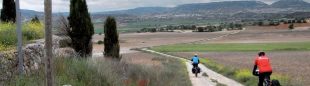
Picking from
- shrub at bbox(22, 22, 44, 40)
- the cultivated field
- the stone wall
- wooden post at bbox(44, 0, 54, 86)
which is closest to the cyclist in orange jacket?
the cultivated field

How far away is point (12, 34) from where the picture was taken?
51.2 ft

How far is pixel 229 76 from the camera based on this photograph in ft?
111

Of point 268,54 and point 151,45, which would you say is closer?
point 268,54

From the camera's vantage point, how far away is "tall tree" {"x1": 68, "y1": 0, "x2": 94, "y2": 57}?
2381 centimetres

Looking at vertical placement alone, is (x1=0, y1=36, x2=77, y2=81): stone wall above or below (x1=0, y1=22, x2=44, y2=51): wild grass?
below

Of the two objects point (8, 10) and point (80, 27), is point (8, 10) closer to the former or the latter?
point (8, 10)

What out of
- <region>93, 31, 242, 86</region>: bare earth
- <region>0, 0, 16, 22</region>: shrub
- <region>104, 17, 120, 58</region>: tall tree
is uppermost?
<region>0, 0, 16, 22</region>: shrub

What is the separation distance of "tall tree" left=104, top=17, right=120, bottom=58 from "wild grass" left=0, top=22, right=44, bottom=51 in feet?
46.1

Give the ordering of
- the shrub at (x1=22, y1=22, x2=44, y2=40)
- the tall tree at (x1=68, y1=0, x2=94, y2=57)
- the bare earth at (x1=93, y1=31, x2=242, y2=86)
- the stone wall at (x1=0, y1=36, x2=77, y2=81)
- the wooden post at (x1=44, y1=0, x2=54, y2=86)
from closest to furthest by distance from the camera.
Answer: the wooden post at (x1=44, y1=0, x2=54, y2=86), the stone wall at (x1=0, y1=36, x2=77, y2=81), the shrub at (x1=22, y1=22, x2=44, y2=40), the tall tree at (x1=68, y1=0, x2=94, y2=57), the bare earth at (x1=93, y1=31, x2=242, y2=86)

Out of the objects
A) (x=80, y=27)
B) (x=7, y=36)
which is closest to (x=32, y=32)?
(x=7, y=36)

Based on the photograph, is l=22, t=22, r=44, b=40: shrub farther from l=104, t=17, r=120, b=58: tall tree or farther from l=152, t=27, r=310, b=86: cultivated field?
l=104, t=17, r=120, b=58: tall tree

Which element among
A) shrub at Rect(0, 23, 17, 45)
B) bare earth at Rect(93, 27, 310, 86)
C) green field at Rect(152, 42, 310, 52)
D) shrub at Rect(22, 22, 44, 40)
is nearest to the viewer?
shrub at Rect(0, 23, 17, 45)

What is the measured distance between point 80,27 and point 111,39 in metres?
11.8

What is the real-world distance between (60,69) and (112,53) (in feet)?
68.4
